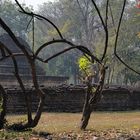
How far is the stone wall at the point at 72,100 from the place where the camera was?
18688mm

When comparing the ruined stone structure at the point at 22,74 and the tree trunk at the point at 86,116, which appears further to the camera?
the ruined stone structure at the point at 22,74

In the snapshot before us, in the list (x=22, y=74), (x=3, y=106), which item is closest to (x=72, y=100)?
(x=3, y=106)

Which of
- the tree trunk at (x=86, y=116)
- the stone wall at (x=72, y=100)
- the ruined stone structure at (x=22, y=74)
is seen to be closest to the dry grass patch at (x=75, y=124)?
the tree trunk at (x=86, y=116)

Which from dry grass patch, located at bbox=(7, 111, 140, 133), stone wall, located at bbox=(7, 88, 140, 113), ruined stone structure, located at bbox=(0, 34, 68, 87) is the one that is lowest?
dry grass patch, located at bbox=(7, 111, 140, 133)

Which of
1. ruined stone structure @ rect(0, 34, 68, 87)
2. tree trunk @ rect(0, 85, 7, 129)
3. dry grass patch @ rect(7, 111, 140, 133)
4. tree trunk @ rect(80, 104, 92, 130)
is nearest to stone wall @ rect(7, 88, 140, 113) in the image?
dry grass patch @ rect(7, 111, 140, 133)

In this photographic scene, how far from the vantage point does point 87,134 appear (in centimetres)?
1024

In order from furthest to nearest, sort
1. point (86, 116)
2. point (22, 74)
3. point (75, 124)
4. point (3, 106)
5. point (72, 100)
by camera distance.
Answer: point (22, 74) → point (72, 100) → point (75, 124) → point (86, 116) → point (3, 106)

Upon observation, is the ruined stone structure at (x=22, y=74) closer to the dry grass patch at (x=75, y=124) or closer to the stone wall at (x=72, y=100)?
the stone wall at (x=72, y=100)

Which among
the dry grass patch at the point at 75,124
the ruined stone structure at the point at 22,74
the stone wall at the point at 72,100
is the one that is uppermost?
the ruined stone structure at the point at 22,74

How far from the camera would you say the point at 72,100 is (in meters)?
19.8

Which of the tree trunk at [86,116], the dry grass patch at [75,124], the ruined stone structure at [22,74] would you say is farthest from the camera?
the ruined stone structure at [22,74]

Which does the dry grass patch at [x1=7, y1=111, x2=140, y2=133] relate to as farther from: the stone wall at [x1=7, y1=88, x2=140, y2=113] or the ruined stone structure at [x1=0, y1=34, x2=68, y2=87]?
the ruined stone structure at [x1=0, y1=34, x2=68, y2=87]

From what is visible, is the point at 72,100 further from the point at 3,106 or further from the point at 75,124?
the point at 3,106

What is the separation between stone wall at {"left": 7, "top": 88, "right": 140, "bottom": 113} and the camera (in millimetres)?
18688
